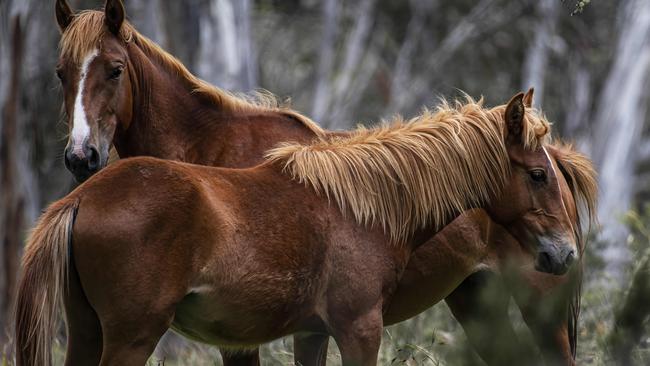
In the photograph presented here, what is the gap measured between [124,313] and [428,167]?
1835mm

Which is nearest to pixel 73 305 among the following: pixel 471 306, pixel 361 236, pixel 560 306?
pixel 361 236

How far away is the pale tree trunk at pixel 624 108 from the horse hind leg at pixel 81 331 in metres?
9.72

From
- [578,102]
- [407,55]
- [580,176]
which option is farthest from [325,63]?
[580,176]

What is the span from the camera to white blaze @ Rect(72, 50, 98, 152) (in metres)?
5.32

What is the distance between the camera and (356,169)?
523 cm

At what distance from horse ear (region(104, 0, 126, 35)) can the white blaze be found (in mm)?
207

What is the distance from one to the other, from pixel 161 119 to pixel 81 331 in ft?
5.60

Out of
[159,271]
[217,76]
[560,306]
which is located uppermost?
[217,76]

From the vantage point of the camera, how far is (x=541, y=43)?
17969 millimetres

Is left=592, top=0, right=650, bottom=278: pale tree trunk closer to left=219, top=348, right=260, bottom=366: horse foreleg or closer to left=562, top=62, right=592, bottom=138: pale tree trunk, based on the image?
left=562, top=62, right=592, bottom=138: pale tree trunk

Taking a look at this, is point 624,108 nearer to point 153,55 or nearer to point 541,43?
point 541,43

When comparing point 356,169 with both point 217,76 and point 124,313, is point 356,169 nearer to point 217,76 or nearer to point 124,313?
point 124,313

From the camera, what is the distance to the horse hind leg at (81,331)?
177 inches

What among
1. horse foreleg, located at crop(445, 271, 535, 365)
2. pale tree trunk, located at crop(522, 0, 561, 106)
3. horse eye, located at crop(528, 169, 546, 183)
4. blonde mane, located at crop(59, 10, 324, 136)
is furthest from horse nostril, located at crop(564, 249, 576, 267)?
pale tree trunk, located at crop(522, 0, 561, 106)
